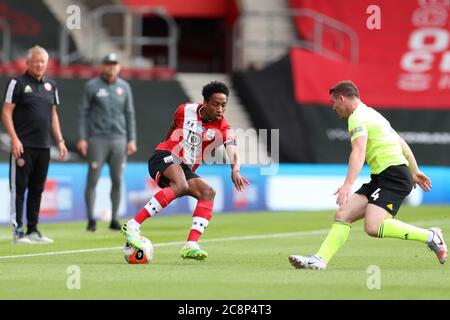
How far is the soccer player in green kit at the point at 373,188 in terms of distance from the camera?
1144 cm

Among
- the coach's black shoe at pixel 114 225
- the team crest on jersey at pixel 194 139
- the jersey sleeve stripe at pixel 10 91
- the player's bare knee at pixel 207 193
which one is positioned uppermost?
the jersey sleeve stripe at pixel 10 91

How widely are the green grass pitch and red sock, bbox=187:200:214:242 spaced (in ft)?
0.91

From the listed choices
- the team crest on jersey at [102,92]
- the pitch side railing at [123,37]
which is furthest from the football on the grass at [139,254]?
the pitch side railing at [123,37]

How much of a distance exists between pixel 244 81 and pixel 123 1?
4726mm

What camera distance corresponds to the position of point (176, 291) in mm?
9633

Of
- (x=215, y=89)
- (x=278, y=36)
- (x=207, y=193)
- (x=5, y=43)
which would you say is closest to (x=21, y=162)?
(x=207, y=193)

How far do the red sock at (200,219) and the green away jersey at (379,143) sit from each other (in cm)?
172

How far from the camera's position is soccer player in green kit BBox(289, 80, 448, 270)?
11.4 meters

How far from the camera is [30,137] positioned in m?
15.2

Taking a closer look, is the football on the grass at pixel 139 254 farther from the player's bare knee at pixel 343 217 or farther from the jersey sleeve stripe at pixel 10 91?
the jersey sleeve stripe at pixel 10 91

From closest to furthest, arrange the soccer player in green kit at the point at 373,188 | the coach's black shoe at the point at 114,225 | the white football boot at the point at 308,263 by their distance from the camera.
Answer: the white football boot at the point at 308,263, the soccer player in green kit at the point at 373,188, the coach's black shoe at the point at 114,225

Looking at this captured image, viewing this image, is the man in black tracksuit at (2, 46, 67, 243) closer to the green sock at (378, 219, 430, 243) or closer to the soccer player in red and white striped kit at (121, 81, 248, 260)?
the soccer player in red and white striped kit at (121, 81, 248, 260)
